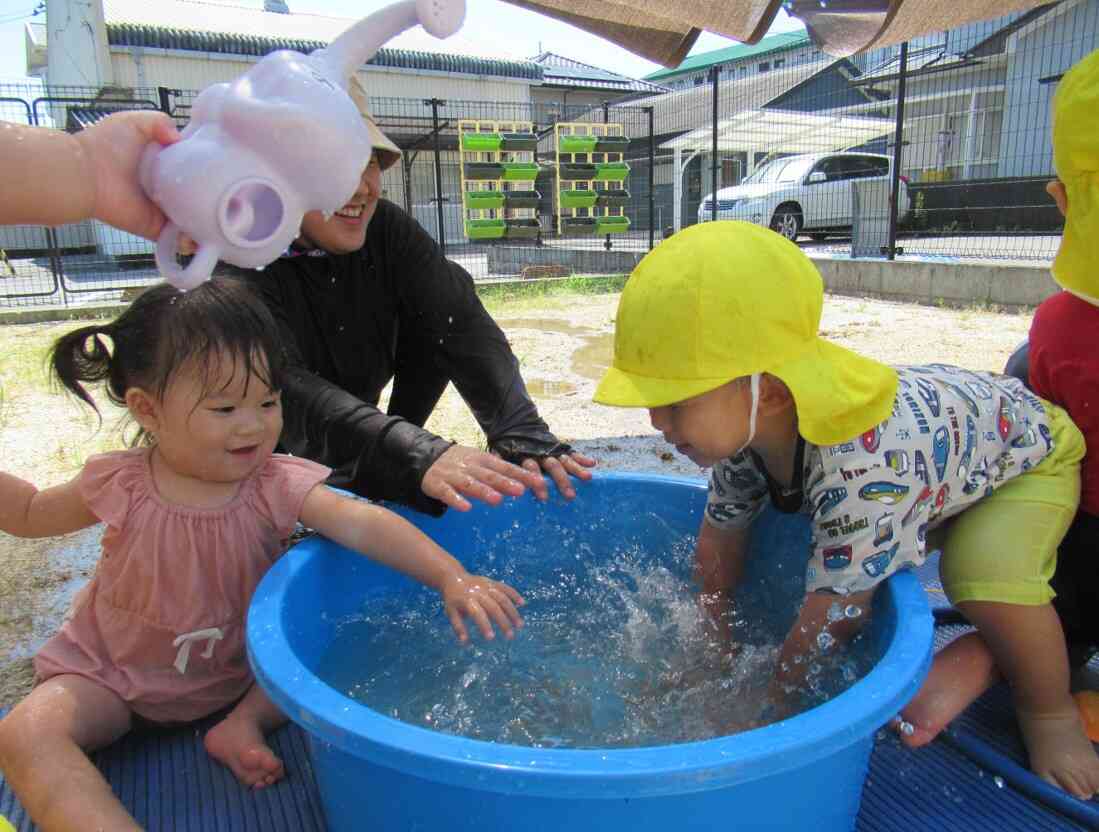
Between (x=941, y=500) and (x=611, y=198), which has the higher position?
(x=611, y=198)

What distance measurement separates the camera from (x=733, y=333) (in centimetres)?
118

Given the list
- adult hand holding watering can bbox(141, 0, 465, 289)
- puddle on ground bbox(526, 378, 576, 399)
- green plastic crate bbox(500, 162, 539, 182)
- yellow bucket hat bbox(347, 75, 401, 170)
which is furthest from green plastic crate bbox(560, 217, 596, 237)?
adult hand holding watering can bbox(141, 0, 465, 289)

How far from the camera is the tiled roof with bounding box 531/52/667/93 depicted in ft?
59.6

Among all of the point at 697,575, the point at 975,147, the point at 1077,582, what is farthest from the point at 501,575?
the point at 975,147

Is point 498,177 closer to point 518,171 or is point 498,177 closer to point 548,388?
point 518,171

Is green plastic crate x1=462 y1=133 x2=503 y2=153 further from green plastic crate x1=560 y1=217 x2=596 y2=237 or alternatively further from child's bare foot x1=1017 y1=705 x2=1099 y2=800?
child's bare foot x1=1017 y1=705 x2=1099 y2=800

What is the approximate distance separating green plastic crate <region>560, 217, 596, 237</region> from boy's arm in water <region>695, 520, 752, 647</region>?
8316mm

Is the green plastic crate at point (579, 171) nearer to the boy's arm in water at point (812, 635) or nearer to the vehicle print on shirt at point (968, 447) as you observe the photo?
the vehicle print on shirt at point (968, 447)

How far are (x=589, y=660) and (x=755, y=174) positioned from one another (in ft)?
38.2

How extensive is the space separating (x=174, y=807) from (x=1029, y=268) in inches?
264

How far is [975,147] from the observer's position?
445 inches

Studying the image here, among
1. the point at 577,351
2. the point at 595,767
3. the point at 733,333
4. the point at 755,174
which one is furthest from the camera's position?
the point at 755,174

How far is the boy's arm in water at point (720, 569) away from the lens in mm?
1630

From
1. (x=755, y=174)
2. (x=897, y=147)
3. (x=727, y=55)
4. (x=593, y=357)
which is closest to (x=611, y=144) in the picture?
(x=755, y=174)
